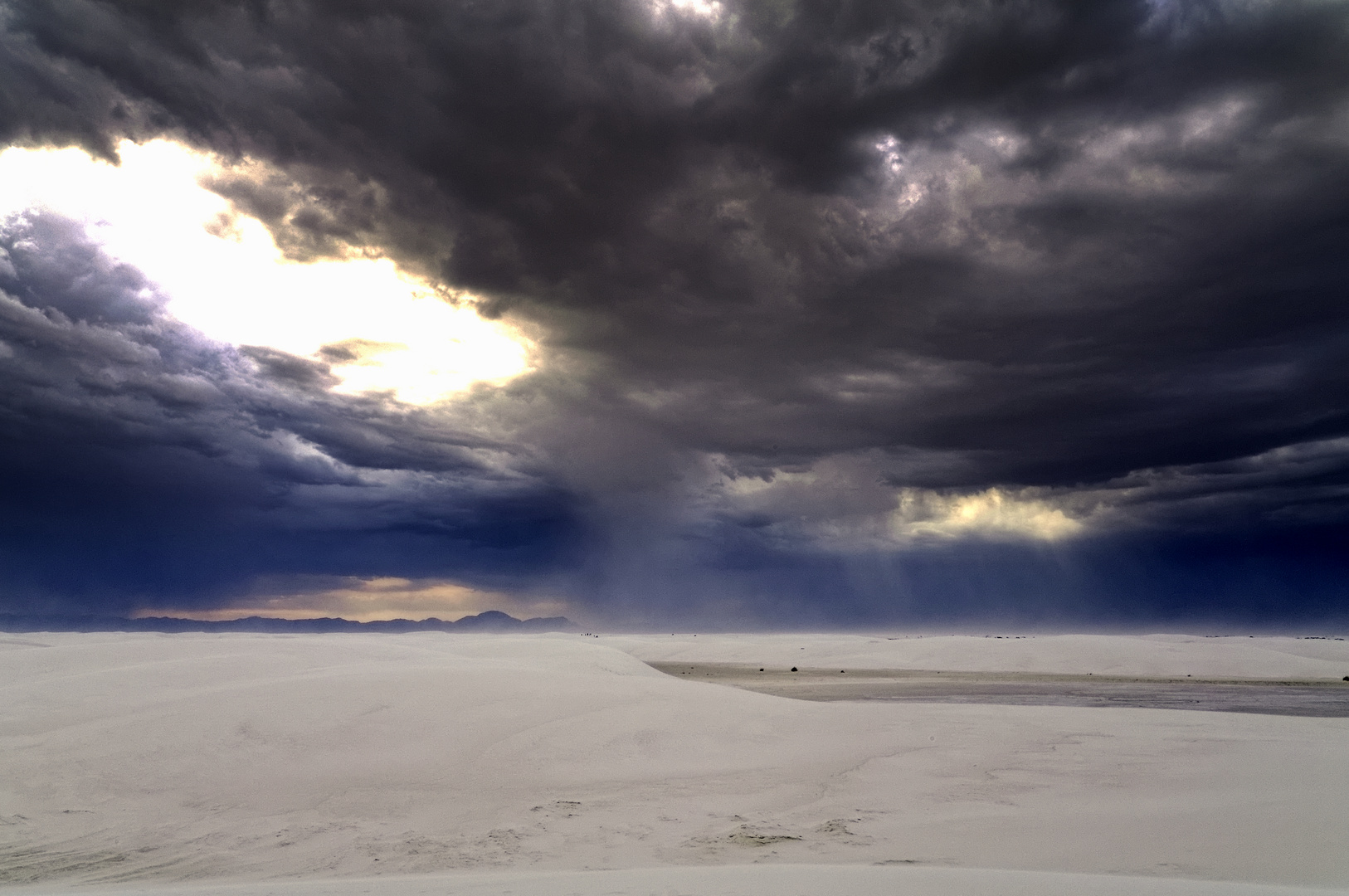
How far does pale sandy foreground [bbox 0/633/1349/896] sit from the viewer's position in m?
7.54

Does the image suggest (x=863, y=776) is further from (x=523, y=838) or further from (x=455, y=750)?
(x=455, y=750)

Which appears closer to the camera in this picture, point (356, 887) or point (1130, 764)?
point (356, 887)

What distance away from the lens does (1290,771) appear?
11.2 metres

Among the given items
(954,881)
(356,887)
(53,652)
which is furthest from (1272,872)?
(53,652)

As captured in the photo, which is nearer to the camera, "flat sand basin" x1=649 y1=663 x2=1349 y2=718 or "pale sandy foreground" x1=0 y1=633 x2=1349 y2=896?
"pale sandy foreground" x1=0 y1=633 x2=1349 y2=896

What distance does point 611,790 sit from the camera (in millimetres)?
10961

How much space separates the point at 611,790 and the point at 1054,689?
2675cm

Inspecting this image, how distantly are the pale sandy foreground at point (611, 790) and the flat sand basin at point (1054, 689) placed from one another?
835cm

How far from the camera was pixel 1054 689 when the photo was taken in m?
30.9

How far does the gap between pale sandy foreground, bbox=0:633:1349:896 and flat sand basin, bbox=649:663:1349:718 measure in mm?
8347

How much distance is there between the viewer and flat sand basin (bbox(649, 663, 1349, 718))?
24.6m

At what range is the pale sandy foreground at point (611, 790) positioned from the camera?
7.54 meters

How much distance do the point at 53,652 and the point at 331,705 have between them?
1191 cm

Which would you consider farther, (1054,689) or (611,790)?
(1054,689)
